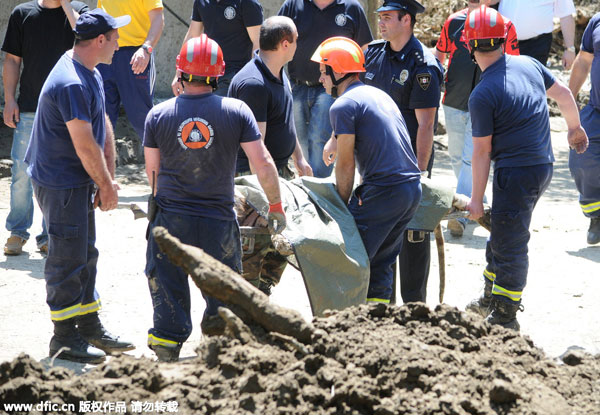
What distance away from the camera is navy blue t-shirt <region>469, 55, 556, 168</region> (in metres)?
5.34

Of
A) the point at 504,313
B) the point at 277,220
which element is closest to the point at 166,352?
the point at 277,220

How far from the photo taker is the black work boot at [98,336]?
508 cm

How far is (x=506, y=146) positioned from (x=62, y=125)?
2.80m

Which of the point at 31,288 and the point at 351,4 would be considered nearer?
the point at 31,288

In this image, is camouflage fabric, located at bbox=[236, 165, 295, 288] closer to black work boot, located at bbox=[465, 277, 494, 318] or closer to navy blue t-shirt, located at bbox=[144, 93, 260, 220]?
navy blue t-shirt, located at bbox=[144, 93, 260, 220]

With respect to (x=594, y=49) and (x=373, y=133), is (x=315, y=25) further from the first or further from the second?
(x=373, y=133)

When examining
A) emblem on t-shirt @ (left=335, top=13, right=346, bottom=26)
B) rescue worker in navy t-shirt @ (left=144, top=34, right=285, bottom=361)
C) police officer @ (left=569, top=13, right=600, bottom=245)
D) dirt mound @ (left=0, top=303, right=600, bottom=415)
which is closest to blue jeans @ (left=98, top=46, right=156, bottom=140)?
emblem on t-shirt @ (left=335, top=13, right=346, bottom=26)

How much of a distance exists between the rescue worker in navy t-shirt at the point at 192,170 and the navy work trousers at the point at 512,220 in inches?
66.5

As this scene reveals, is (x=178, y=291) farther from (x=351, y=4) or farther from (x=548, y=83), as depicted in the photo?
(x=351, y=4)

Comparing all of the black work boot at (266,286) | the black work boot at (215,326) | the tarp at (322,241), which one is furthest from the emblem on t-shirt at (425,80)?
the black work boot at (215,326)

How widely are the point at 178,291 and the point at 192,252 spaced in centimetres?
109

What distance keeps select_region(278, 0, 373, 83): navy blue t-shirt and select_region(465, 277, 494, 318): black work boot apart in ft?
8.95

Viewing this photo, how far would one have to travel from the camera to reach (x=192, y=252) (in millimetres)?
3658

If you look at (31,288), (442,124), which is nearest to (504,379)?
(31,288)
